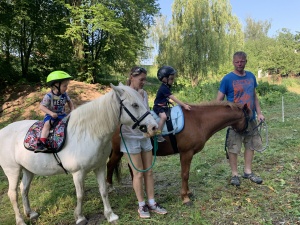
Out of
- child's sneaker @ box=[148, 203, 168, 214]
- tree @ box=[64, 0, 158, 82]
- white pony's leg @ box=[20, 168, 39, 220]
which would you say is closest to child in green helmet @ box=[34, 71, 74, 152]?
white pony's leg @ box=[20, 168, 39, 220]

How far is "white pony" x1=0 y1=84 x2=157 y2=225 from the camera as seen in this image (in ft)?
9.20

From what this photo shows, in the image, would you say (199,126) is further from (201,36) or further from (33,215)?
(201,36)

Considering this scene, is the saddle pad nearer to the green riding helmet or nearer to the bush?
the green riding helmet

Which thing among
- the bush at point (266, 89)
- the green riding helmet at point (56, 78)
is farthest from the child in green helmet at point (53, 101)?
the bush at point (266, 89)

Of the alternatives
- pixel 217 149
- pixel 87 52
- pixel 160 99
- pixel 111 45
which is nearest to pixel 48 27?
pixel 87 52

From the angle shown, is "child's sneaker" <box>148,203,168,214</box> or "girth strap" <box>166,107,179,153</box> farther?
"girth strap" <box>166,107,179,153</box>

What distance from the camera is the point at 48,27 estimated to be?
56.9ft

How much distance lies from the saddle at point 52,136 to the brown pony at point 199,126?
83 cm

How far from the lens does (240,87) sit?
386 centimetres

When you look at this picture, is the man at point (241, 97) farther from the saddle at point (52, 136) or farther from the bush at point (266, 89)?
the bush at point (266, 89)

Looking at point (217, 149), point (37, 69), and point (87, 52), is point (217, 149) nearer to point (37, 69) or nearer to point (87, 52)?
point (87, 52)

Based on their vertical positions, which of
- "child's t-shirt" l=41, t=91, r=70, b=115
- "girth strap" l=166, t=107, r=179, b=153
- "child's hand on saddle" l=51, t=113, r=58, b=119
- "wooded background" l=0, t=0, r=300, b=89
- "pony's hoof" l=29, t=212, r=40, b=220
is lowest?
"pony's hoof" l=29, t=212, r=40, b=220

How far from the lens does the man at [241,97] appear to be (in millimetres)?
3869

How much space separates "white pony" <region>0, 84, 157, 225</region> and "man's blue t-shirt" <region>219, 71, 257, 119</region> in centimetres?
166
